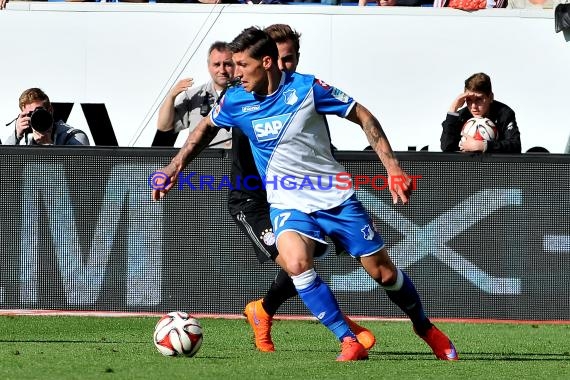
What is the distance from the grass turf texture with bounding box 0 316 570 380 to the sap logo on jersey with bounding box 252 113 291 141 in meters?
1.51

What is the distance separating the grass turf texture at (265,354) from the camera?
743cm

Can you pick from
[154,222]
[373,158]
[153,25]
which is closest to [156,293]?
[154,222]

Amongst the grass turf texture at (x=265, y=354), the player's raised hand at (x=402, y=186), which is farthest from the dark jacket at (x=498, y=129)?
the player's raised hand at (x=402, y=186)

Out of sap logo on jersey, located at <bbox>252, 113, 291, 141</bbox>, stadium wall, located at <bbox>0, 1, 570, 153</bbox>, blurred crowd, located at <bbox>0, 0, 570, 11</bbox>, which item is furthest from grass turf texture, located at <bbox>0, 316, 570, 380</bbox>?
blurred crowd, located at <bbox>0, 0, 570, 11</bbox>

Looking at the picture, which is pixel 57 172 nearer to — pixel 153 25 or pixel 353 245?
pixel 153 25

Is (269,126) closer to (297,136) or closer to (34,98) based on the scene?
(297,136)

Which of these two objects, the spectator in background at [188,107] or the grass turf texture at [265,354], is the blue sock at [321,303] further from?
the spectator in background at [188,107]

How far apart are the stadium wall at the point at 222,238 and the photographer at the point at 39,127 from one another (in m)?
0.38

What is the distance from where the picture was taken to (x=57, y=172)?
12.3m

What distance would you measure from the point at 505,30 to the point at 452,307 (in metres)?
3.58

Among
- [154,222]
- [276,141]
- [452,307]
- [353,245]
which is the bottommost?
[452,307]

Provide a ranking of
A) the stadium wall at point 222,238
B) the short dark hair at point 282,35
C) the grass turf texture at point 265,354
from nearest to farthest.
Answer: the grass turf texture at point 265,354
the short dark hair at point 282,35
the stadium wall at point 222,238

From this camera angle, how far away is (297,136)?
8.45m

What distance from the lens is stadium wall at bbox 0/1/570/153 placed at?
14.0m
